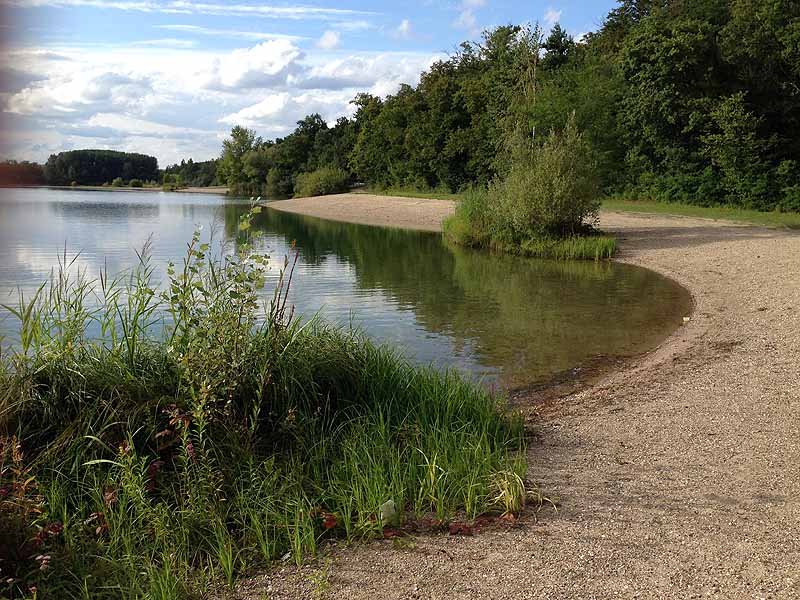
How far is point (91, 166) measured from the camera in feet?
5.73

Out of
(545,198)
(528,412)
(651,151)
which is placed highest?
(651,151)

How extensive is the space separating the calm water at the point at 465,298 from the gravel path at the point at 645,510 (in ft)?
7.51

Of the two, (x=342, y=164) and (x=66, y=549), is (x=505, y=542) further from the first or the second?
(x=342, y=164)

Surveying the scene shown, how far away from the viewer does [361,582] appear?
4.24 meters

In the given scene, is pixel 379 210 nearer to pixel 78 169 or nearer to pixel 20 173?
pixel 78 169

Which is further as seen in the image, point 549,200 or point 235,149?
point 235,149

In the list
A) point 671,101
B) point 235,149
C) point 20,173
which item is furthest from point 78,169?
point 235,149

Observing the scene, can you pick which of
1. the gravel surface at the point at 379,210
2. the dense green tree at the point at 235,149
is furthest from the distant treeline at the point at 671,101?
the dense green tree at the point at 235,149

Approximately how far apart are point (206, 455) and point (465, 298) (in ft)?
41.0

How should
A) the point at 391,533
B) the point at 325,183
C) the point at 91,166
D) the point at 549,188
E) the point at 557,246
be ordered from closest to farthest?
the point at 91,166, the point at 391,533, the point at 549,188, the point at 557,246, the point at 325,183

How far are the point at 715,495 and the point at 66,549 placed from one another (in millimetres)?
4358

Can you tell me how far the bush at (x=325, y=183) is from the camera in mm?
73750

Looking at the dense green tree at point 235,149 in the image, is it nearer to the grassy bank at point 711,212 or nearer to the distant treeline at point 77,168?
the grassy bank at point 711,212

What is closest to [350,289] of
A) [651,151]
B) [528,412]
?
[528,412]
